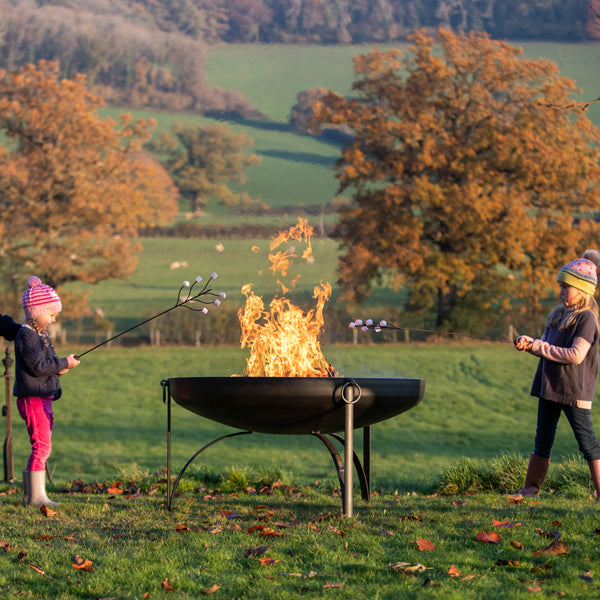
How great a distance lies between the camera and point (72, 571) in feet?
12.7

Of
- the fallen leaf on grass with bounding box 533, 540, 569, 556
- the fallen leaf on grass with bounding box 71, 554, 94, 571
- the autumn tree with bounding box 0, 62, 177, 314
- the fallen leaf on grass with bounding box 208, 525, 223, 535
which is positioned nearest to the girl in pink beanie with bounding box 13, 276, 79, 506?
the fallen leaf on grass with bounding box 208, 525, 223, 535

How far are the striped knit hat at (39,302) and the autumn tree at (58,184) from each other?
20776 mm

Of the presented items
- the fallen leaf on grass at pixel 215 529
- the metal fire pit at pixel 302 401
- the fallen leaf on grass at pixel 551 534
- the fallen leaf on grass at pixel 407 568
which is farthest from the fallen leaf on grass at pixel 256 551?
the fallen leaf on grass at pixel 551 534

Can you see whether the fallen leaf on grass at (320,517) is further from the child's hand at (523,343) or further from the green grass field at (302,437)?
the child's hand at (523,343)

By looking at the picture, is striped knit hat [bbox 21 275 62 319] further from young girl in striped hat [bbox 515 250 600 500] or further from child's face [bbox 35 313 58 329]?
young girl in striped hat [bbox 515 250 600 500]

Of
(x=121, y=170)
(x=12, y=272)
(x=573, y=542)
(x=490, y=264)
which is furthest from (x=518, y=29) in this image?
(x=573, y=542)

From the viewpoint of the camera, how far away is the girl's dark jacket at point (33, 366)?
18.4 ft

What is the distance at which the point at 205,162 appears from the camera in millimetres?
41406

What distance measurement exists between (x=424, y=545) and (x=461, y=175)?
21.7 m

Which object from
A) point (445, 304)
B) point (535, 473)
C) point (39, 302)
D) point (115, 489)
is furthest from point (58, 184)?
point (535, 473)

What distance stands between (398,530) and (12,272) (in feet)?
81.7

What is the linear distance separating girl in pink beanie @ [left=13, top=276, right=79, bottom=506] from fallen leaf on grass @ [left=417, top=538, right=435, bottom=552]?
2740 mm

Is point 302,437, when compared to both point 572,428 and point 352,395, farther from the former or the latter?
point 352,395

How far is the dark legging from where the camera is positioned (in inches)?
199
